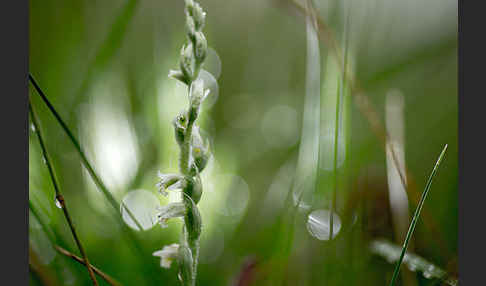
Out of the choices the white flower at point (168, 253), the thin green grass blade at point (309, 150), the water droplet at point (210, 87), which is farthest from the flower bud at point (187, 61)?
the water droplet at point (210, 87)

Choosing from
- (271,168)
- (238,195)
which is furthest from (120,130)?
(271,168)

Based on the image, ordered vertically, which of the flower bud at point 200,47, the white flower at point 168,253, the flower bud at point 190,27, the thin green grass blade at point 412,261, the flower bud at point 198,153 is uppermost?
the flower bud at point 190,27

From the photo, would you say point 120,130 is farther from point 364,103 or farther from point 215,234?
point 364,103

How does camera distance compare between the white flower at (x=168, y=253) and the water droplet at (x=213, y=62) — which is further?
the water droplet at (x=213, y=62)

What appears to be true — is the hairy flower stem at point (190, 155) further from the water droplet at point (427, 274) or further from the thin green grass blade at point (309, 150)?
the water droplet at point (427, 274)

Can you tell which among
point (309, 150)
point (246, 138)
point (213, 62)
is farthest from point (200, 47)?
point (213, 62)
